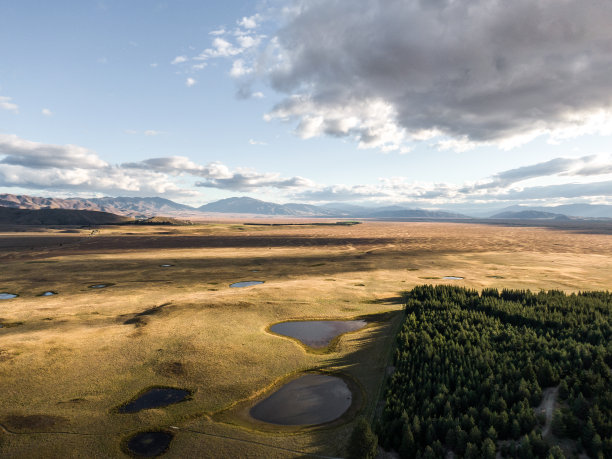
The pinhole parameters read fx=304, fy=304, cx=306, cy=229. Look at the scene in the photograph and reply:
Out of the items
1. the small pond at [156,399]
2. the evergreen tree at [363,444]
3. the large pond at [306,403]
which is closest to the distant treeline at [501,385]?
the evergreen tree at [363,444]

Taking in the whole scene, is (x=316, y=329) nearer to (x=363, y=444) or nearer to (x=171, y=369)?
(x=171, y=369)

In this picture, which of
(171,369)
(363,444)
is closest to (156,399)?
(171,369)

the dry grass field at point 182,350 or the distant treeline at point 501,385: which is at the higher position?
the distant treeline at point 501,385

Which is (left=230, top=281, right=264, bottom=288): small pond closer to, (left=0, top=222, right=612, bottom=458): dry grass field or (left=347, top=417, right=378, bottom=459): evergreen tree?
(left=0, top=222, right=612, bottom=458): dry grass field

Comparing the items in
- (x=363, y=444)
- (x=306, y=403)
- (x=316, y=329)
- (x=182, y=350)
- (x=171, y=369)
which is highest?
(x=363, y=444)

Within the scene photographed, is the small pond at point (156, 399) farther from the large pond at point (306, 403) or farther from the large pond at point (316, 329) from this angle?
the large pond at point (316, 329)

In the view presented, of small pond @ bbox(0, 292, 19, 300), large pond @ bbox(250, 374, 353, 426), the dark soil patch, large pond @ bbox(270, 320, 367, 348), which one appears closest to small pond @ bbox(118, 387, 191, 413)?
the dark soil patch

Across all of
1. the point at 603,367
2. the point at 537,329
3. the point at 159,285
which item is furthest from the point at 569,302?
the point at 159,285
